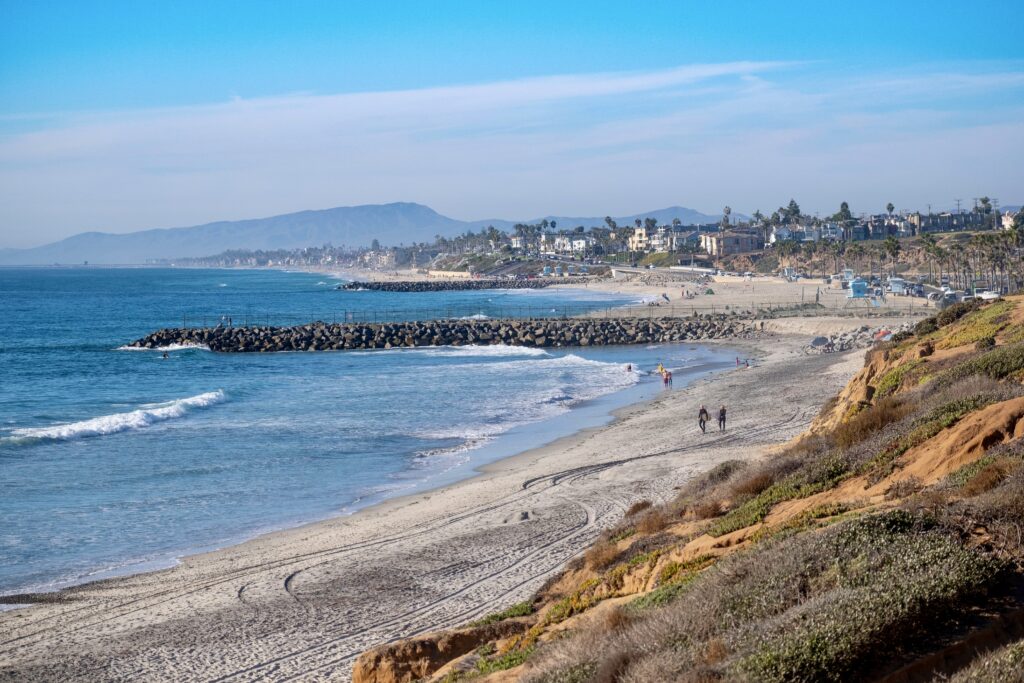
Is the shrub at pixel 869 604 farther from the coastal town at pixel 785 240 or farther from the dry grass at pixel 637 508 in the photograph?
the coastal town at pixel 785 240

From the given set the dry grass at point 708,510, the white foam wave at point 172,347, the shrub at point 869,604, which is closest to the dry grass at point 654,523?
the dry grass at point 708,510

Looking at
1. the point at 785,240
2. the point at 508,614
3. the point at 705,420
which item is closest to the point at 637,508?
the point at 508,614

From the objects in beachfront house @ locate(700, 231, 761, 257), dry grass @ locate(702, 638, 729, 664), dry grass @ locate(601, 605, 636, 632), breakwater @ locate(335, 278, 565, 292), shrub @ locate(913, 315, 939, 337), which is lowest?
breakwater @ locate(335, 278, 565, 292)

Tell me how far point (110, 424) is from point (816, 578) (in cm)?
2963

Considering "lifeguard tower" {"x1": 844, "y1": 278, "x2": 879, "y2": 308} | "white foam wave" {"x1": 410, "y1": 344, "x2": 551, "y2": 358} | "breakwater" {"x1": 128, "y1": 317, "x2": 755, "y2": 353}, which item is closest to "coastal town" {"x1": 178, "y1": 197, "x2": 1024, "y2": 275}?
"lifeguard tower" {"x1": 844, "y1": 278, "x2": 879, "y2": 308}

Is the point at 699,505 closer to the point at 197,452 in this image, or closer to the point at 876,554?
the point at 876,554

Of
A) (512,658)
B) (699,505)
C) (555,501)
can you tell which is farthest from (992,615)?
(555,501)

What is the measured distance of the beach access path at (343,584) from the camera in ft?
41.9

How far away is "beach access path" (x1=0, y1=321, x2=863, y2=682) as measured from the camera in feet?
41.9

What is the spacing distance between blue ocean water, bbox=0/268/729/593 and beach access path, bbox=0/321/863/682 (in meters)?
1.56

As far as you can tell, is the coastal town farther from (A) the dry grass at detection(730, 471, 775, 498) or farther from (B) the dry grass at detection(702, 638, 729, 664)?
(B) the dry grass at detection(702, 638, 729, 664)

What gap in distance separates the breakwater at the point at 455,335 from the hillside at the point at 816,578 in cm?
4971

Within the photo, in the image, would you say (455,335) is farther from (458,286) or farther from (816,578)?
(458,286)

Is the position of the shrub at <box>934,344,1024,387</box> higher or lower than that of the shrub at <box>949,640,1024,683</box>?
higher
